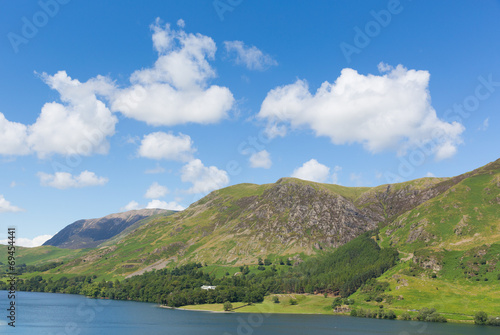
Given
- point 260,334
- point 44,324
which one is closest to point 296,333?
point 260,334

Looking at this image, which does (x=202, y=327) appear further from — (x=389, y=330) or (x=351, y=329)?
(x=389, y=330)

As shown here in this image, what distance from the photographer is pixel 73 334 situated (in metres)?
173

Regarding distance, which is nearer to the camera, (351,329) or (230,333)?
(230,333)

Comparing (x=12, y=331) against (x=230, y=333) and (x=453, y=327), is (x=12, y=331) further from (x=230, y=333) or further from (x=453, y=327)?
(x=453, y=327)

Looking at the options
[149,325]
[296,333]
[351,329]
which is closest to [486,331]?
[351,329]

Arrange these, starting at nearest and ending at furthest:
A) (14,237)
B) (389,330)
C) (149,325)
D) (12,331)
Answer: (14,237) < (12,331) < (389,330) < (149,325)

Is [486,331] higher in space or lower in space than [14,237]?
lower

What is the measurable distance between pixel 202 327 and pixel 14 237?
4738 inches

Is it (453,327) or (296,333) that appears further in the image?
(453,327)

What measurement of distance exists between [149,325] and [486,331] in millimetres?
167184

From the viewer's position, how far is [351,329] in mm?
190750

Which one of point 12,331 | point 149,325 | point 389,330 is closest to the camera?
point 12,331

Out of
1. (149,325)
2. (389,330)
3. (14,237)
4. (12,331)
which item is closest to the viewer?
(14,237)

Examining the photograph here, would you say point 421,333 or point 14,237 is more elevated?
point 14,237
